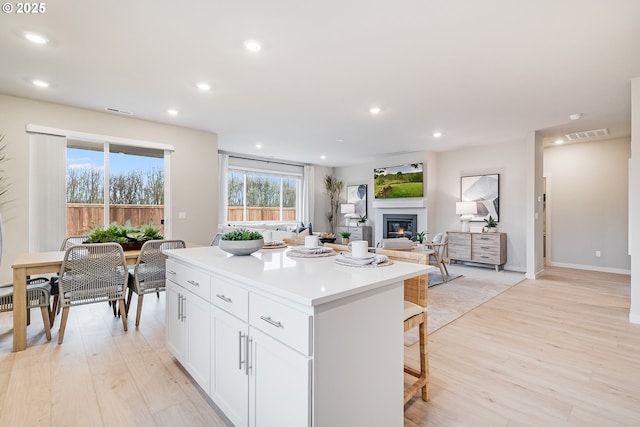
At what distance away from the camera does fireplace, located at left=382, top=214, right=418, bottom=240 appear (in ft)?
23.4

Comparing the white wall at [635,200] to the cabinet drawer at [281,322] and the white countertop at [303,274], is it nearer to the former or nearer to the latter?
the white countertop at [303,274]

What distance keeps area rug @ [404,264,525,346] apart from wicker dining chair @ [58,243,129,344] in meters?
2.75

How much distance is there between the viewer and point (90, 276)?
2.67 metres

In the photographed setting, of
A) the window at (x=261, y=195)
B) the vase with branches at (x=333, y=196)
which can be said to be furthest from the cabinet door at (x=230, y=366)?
the vase with branches at (x=333, y=196)

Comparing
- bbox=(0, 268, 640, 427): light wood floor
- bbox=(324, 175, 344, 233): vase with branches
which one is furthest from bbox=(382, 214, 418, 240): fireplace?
bbox=(0, 268, 640, 427): light wood floor

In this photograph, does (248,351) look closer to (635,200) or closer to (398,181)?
(635,200)

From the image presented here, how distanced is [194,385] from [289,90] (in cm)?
294

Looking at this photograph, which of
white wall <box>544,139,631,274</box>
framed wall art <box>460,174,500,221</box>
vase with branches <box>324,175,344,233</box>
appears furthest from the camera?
vase with branches <box>324,175,344,233</box>

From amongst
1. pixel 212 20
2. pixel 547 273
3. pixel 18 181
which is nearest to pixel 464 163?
pixel 547 273

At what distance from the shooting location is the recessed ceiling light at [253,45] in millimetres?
2377

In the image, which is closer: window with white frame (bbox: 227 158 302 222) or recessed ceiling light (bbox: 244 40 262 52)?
recessed ceiling light (bbox: 244 40 262 52)

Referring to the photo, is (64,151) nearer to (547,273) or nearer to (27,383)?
(27,383)

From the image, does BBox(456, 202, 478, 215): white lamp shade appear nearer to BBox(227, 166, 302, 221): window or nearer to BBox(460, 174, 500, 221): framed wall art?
BBox(460, 174, 500, 221): framed wall art

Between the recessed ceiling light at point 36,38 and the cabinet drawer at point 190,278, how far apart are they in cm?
202
